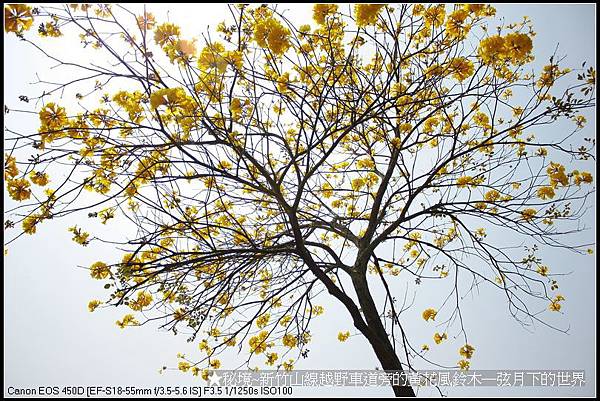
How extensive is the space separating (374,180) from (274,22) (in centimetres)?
278

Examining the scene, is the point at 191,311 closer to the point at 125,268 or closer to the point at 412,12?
the point at 125,268

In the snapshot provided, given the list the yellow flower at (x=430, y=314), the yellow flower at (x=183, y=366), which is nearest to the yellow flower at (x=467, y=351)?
the yellow flower at (x=430, y=314)

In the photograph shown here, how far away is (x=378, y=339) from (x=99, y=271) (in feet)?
7.16

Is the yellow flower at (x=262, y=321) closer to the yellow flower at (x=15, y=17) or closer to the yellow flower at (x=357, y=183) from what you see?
the yellow flower at (x=357, y=183)

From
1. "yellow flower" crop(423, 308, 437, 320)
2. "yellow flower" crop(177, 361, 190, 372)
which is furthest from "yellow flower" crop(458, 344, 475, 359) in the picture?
"yellow flower" crop(177, 361, 190, 372)

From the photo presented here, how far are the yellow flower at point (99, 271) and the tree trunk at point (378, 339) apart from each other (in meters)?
2.00

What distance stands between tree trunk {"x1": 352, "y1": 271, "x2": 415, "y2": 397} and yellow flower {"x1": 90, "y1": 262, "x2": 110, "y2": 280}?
6.57 ft

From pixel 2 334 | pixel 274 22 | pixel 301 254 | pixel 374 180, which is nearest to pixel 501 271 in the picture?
pixel 374 180

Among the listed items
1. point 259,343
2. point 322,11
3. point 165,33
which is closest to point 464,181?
point 322,11

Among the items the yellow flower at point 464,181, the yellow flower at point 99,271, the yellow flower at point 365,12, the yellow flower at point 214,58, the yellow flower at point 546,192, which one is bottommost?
the yellow flower at point 99,271

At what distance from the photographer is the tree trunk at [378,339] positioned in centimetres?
296

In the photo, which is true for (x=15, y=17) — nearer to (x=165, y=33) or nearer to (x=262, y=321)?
(x=165, y=33)

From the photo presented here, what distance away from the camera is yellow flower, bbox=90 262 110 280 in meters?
2.59

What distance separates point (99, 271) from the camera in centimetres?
260
